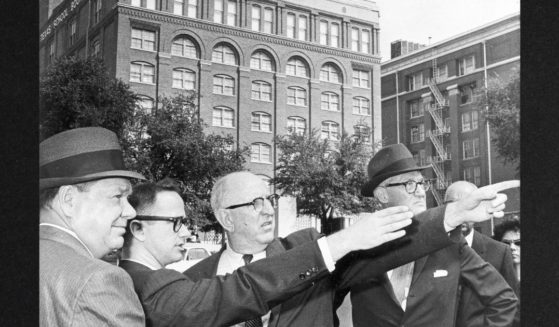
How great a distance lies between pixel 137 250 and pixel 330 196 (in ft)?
4.78

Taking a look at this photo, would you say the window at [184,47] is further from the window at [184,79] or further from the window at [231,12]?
the window at [231,12]

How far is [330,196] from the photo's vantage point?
9.71ft

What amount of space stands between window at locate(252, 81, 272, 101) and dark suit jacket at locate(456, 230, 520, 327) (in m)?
1.68

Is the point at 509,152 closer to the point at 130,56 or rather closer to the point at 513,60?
the point at 513,60

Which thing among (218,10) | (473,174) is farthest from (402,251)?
(218,10)

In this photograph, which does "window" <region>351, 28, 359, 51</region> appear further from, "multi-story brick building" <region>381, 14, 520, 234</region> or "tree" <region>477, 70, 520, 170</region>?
"tree" <region>477, 70, 520, 170</region>

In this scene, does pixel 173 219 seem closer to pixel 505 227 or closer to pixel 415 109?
pixel 415 109

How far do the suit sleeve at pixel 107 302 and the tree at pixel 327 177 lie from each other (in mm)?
1862

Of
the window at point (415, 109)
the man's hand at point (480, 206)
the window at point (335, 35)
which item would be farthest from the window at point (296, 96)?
the man's hand at point (480, 206)

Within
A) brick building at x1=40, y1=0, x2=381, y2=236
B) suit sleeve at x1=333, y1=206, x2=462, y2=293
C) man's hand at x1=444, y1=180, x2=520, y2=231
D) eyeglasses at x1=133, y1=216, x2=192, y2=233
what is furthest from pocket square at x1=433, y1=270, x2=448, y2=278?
brick building at x1=40, y1=0, x2=381, y2=236

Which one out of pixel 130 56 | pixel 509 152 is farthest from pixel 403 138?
pixel 130 56

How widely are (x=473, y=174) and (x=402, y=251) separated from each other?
1121mm

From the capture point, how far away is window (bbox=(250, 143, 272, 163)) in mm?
3232

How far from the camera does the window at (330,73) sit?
337cm
